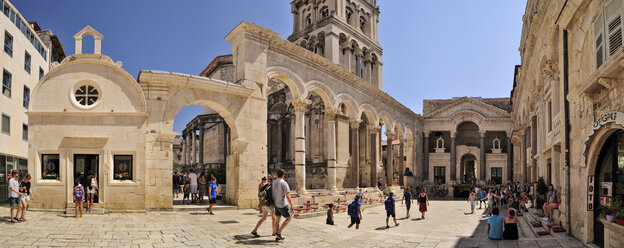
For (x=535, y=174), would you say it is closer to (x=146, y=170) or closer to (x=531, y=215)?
(x=531, y=215)

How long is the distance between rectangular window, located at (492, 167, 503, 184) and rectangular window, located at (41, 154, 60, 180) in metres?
36.9

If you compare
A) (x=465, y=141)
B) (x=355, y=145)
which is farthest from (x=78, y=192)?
(x=465, y=141)

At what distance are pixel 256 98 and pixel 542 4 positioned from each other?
1095 cm

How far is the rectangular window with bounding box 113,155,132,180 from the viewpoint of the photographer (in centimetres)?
1355

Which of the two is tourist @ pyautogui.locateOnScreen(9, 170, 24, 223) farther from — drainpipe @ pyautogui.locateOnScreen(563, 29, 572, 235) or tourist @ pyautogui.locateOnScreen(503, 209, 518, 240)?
drainpipe @ pyautogui.locateOnScreen(563, 29, 572, 235)

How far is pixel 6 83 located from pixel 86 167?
12.0 meters

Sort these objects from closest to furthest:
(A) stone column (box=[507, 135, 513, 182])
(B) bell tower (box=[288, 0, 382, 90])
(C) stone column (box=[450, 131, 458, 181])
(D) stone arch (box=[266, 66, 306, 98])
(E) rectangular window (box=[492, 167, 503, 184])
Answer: (D) stone arch (box=[266, 66, 306, 98]), (B) bell tower (box=[288, 0, 382, 90]), (A) stone column (box=[507, 135, 513, 182]), (C) stone column (box=[450, 131, 458, 181]), (E) rectangular window (box=[492, 167, 503, 184])

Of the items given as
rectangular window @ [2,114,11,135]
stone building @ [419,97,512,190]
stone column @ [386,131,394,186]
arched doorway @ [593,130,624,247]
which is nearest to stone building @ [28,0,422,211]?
stone column @ [386,131,394,186]


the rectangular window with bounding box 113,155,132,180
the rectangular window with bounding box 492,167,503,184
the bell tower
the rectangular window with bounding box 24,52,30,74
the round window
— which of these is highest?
the bell tower

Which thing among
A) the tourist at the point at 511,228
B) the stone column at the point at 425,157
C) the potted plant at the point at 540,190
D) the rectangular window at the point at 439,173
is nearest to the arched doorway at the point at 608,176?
the tourist at the point at 511,228

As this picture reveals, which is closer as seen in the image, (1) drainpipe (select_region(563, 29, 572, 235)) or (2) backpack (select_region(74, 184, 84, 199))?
(1) drainpipe (select_region(563, 29, 572, 235))

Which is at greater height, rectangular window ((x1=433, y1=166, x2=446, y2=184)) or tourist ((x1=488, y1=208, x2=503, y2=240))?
tourist ((x1=488, y1=208, x2=503, y2=240))

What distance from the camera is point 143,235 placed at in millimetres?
9648

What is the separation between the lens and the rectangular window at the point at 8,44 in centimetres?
2088
